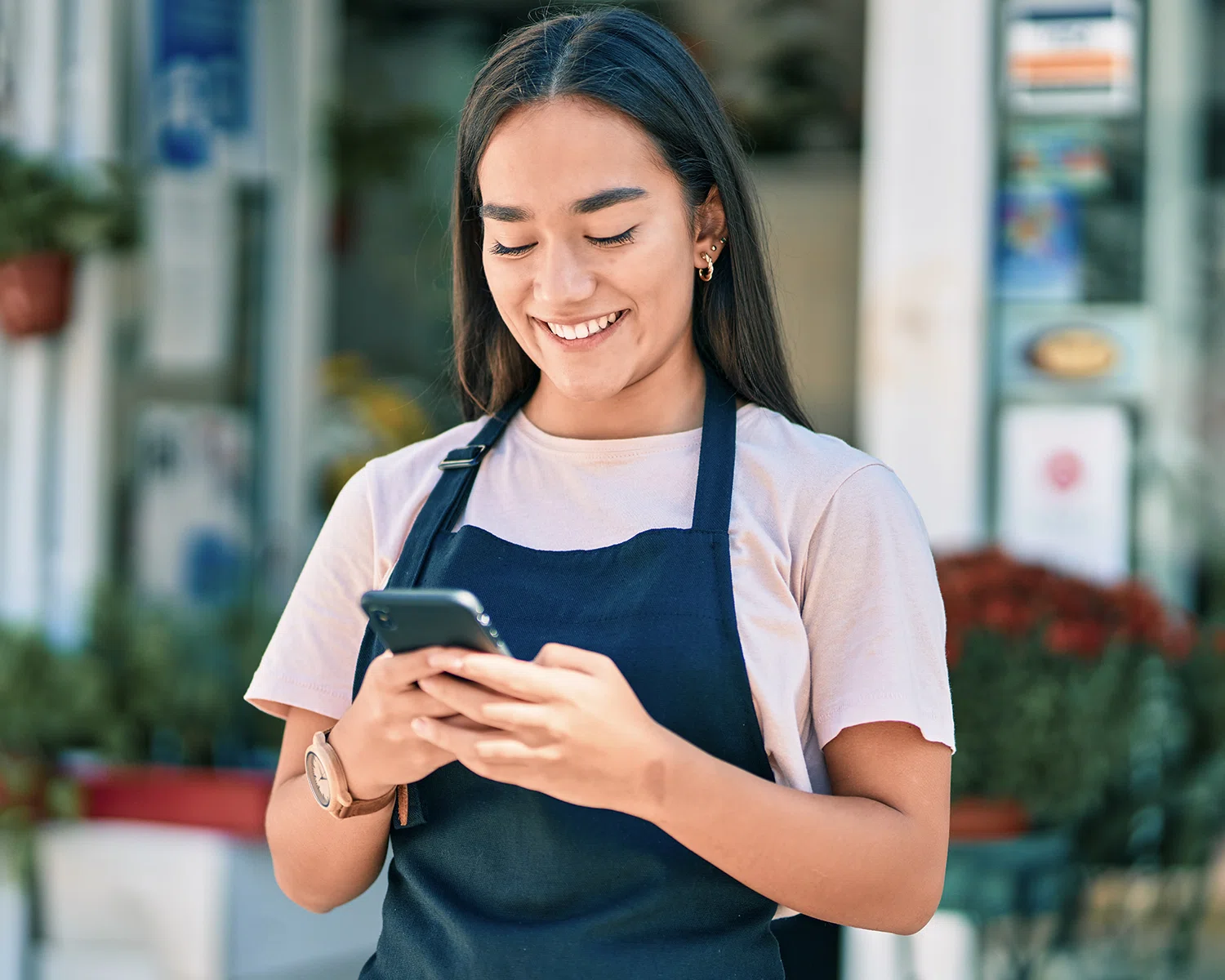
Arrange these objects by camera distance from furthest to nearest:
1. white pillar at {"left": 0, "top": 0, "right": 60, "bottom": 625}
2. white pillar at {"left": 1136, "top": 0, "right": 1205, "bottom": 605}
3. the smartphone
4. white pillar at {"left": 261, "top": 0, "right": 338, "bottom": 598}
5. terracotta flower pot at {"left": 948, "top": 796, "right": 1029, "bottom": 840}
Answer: white pillar at {"left": 261, "top": 0, "right": 338, "bottom": 598}
white pillar at {"left": 0, "top": 0, "right": 60, "bottom": 625}
white pillar at {"left": 1136, "top": 0, "right": 1205, "bottom": 605}
terracotta flower pot at {"left": 948, "top": 796, "right": 1029, "bottom": 840}
the smartphone

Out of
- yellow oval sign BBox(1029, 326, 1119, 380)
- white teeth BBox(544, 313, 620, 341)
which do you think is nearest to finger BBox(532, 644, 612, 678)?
white teeth BBox(544, 313, 620, 341)

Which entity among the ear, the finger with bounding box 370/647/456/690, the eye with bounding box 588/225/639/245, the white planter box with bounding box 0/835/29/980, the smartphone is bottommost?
the white planter box with bounding box 0/835/29/980

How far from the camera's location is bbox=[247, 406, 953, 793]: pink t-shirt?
4.44ft

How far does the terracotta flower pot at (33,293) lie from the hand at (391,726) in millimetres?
3023

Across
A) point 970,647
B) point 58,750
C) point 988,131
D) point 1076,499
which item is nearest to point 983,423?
point 1076,499

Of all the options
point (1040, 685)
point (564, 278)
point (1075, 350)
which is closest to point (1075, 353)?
point (1075, 350)

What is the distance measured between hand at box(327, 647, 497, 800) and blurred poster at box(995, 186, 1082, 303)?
2.94 metres

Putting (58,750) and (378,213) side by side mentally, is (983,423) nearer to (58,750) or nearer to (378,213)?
(58,750)

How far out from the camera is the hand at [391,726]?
4.18ft

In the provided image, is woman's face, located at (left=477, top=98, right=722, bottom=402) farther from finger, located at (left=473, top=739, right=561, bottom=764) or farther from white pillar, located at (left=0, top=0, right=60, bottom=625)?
white pillar, located at (left=0, top=0, right=60, bottom=625)

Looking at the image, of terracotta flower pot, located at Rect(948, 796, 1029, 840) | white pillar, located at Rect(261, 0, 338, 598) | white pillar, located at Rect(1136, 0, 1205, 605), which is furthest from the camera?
white pillar, located at Rect(261, 0, 338, 598)

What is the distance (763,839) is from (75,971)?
285 cm

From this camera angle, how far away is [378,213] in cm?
584

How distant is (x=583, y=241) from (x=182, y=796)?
2578 millimetres
